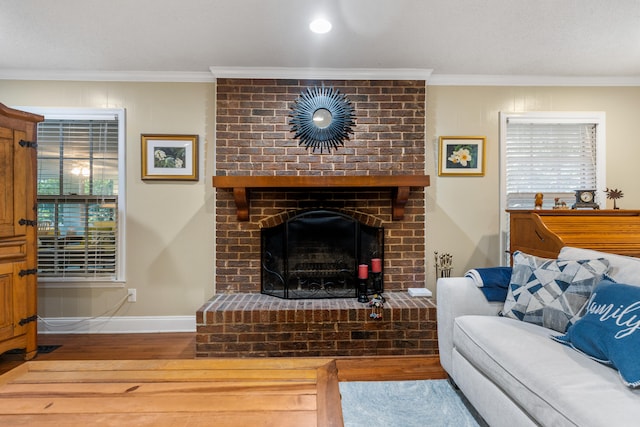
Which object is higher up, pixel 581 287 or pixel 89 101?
pixel 89 101

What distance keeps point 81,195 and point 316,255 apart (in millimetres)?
2193

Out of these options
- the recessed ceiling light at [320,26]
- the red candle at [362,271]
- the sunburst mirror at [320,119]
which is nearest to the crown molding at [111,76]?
the sunburst mirror at [320,119]

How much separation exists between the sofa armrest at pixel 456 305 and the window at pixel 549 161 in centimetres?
152

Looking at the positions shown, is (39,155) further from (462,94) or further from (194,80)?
(462,94)

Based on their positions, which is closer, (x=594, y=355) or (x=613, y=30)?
(x=594, y=355)

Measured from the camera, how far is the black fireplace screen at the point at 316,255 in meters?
2.81

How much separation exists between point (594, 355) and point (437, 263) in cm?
175

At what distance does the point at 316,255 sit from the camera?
283 cm

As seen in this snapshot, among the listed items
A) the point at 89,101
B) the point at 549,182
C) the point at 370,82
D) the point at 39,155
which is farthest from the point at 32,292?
the point at 549,182

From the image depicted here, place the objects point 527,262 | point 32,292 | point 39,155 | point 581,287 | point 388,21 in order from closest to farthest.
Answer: point 581,287 < point 527,262 < point 388,21 < point 32,292 < point 39,155

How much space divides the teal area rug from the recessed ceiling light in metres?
2.34

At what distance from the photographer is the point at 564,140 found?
3043 mm

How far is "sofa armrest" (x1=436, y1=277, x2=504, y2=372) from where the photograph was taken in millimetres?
1861

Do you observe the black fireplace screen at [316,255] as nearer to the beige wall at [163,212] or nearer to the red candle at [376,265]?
the red candle at [376,265]
